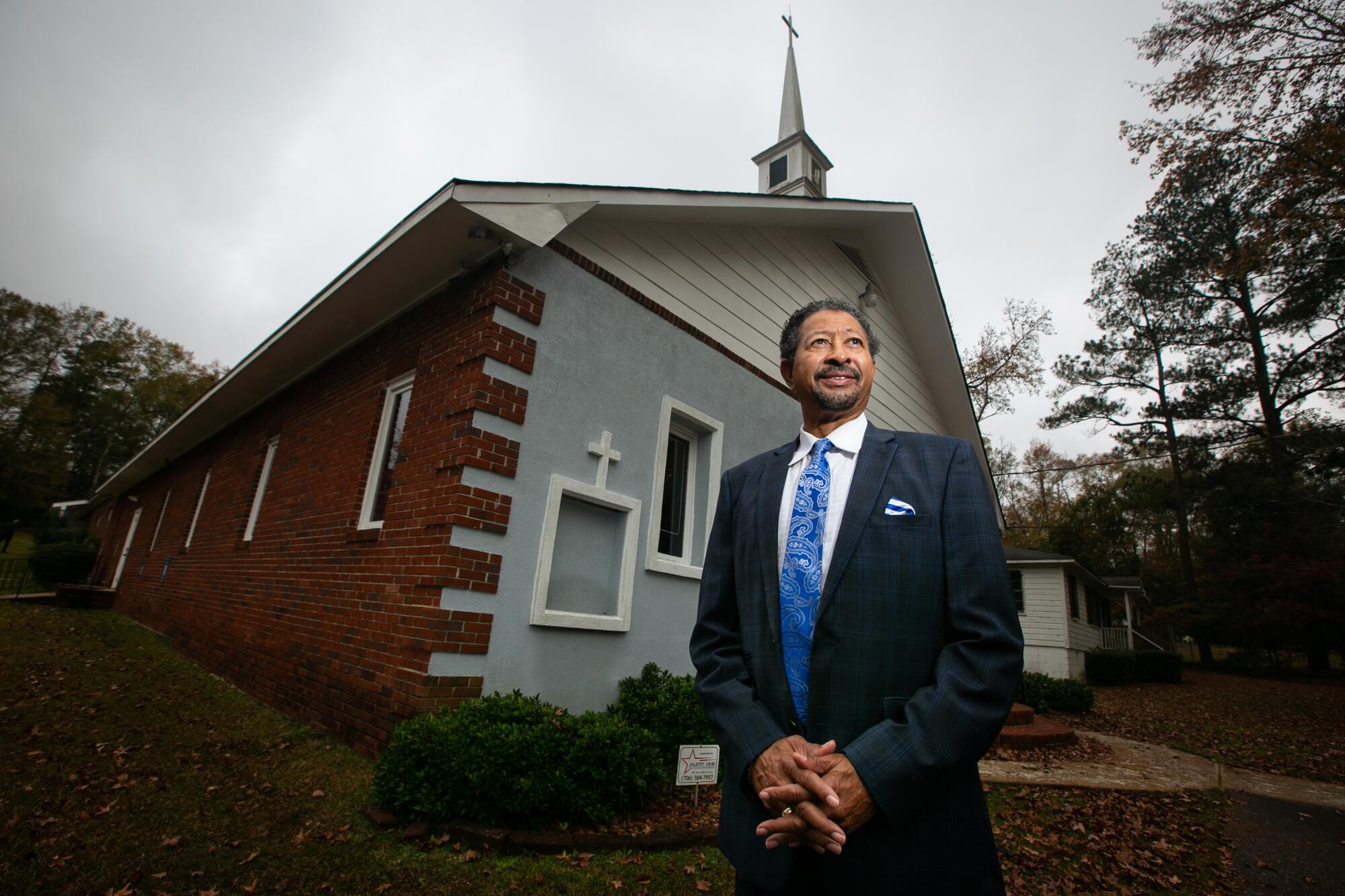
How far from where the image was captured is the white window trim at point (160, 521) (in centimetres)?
1433

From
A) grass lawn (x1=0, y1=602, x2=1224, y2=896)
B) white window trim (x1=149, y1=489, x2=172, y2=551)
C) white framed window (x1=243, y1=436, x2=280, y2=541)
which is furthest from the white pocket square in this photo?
white window trim (x1=149, y1=489, x2=172, y2=551)

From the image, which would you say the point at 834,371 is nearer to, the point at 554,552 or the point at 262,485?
the point at 554,552

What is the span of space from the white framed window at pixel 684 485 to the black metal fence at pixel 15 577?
20.6 m

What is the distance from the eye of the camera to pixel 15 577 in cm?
1911

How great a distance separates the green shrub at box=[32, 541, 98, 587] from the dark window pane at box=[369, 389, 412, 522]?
16523 mm

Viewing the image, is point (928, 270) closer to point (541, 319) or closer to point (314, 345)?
point (541, 319)

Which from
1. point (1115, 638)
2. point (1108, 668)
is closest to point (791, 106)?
point (1108, 668)

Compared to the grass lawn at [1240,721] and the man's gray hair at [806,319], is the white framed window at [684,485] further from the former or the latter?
the grass lawn at [1240,721]

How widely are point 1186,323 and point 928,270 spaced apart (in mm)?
21344

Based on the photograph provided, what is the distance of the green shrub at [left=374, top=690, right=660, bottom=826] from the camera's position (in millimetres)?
3850

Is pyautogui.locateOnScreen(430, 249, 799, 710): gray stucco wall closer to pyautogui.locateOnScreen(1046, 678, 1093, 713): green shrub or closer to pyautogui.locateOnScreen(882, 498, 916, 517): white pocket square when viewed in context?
pyautogui.locateOnScreen(882, 498, 916, 517): white pocket square

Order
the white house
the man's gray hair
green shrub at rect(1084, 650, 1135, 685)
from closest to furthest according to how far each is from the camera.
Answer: the man's gray hair, green shrub at rect(1084, 650, 1135, 685), the white house

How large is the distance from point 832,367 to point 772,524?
0.55m

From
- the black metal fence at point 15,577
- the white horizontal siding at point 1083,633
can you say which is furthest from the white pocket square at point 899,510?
the black metal fence at point 15,577
